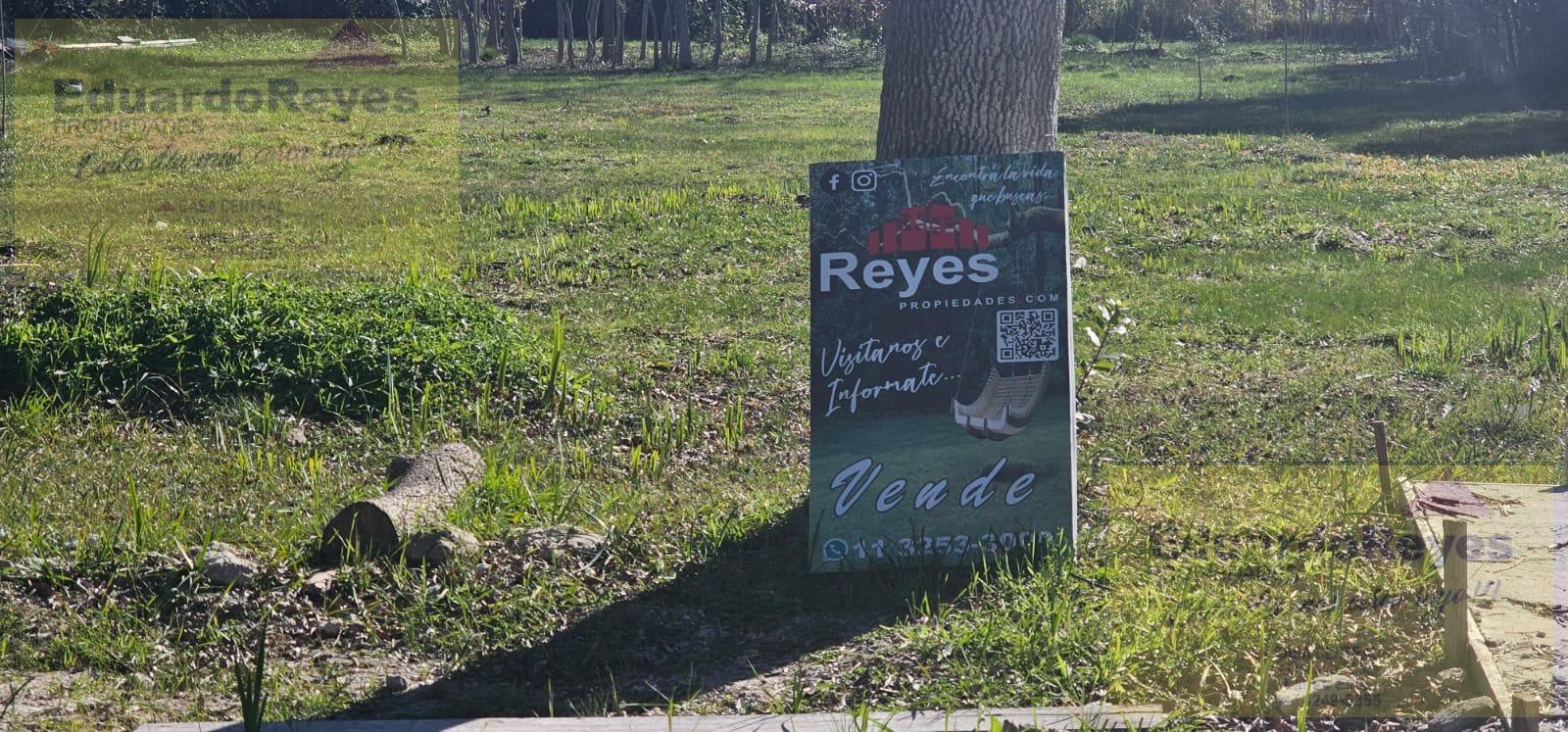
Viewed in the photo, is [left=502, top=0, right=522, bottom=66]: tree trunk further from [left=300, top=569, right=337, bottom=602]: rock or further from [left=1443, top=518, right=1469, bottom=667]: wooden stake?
[left=1443, top=518, right=1469, bottom=667]: wooden stake

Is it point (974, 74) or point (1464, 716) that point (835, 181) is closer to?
point (974, 74)

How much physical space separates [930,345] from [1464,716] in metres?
1.84

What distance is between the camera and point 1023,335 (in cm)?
450

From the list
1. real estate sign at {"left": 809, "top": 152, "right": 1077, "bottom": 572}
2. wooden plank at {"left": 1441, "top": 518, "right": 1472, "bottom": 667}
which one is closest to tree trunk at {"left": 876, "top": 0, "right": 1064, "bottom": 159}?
real estate sign at {"left": 809, "top": 152, "right": 1077, "bottom": 572}

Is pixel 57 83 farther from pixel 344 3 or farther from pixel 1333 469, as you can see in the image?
pixel 1333 469

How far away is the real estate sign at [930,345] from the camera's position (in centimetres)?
447

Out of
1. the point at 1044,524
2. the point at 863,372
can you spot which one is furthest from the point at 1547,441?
the point at 863,372

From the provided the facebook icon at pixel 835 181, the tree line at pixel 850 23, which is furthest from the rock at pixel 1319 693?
the tree line at pixel 850 23

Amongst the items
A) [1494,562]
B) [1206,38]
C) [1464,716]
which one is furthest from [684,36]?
[1464,716]

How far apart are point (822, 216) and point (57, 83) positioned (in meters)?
23.9

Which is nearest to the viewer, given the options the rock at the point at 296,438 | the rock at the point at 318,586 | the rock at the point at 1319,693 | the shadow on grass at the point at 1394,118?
Answer: the rock at the point at 1319,693

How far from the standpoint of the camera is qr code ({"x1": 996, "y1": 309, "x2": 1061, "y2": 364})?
4496 millimetres

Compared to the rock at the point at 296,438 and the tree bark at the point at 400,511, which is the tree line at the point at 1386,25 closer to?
the rock at the point at 296,438

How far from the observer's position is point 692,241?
10.8 meters
